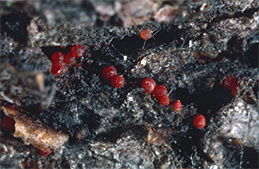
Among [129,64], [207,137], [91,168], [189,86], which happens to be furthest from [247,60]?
[91,168]

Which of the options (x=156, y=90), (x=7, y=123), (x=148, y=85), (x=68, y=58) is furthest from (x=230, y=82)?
(x=7, y=123)

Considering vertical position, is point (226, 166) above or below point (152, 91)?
below

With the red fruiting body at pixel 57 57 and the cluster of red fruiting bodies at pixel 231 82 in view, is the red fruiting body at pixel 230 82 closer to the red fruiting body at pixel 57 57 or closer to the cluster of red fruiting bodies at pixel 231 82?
the cluster of red fruiting bodies at pixel 231 82

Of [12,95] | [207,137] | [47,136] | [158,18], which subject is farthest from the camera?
[207,137]

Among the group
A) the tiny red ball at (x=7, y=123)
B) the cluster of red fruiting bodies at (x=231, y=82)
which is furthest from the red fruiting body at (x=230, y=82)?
the tiny red ball at (x=7, y=123)

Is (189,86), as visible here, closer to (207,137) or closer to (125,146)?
(207,137)

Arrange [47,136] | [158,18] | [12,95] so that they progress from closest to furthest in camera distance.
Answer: [158,18] → [12,95] → [47,136]

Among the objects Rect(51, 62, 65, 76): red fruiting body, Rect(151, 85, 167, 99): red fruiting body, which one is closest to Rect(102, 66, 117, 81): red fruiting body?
Rect(51, 62, 65, 76): red fruiting body
